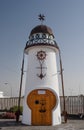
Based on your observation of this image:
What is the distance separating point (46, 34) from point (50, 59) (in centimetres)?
177

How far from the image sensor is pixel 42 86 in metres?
15.2

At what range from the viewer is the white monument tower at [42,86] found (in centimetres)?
1516

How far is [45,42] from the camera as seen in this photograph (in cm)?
1578

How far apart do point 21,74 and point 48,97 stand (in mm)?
2675

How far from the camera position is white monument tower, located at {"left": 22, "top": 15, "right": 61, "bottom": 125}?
15.2m

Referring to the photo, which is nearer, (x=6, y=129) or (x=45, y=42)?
(x=6, y=129)

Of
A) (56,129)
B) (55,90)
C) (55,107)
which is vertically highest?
(55,90)

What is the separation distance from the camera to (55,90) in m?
15.5

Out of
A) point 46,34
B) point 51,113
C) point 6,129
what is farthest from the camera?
point 46,34

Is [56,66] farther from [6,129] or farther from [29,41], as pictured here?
[6,129]

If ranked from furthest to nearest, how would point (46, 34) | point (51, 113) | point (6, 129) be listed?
point (46, 34), point (51, 113), point (6, 129)

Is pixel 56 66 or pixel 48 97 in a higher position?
pixel 56 66

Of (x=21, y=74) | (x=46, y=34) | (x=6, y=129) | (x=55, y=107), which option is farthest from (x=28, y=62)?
(x=6, y=129)

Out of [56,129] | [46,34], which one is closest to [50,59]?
[46,34]
